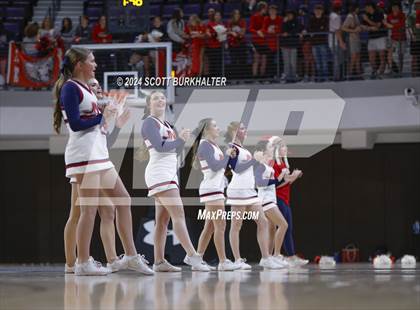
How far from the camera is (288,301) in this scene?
4227 millimetres

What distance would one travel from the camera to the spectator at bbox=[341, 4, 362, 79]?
13.8 m

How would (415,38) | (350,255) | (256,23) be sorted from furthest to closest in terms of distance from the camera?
(350,255) < (256,23) < (415,38)

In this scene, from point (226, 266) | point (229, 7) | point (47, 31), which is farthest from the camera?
point (229, 7)

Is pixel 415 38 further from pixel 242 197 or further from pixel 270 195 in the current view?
pixel 242 197

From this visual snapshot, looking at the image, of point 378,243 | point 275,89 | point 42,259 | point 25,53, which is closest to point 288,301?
point 275,89

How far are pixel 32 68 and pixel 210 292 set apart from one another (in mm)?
10296

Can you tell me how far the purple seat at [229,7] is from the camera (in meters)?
16.5

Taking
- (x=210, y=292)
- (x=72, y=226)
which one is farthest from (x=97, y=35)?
(x=210, y=292)

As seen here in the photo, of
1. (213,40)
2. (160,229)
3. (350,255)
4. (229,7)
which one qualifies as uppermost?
(229,7)

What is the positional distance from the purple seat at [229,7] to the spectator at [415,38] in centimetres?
391

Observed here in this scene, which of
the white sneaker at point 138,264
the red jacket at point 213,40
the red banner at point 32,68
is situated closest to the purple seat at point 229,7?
the red jacket at point 213,40

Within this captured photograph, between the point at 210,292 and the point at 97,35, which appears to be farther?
the point at 97,35

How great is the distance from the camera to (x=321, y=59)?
557 inches

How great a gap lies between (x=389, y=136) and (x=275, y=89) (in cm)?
346
